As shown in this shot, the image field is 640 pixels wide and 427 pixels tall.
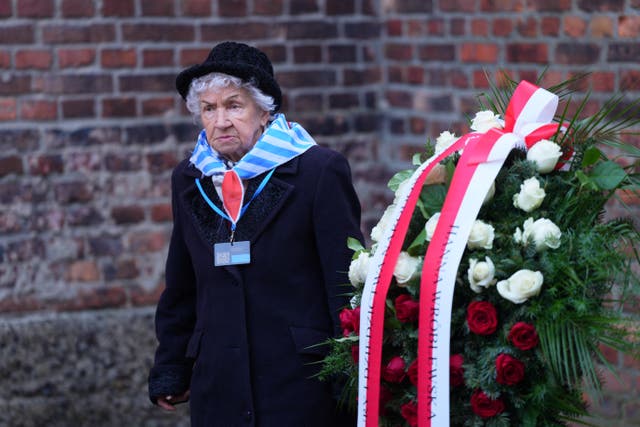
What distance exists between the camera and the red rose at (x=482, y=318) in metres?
2.32

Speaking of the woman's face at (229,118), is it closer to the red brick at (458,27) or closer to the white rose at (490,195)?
the white rose at (490,195)

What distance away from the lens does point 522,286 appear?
2.30 m

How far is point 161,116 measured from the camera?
468 cm

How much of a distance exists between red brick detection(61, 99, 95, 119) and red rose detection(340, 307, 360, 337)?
7.33 ft

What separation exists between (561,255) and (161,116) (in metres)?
2.63

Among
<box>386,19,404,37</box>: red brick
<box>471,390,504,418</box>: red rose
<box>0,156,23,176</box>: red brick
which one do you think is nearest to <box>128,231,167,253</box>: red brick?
<box>0,156,23,176</box>: red brick

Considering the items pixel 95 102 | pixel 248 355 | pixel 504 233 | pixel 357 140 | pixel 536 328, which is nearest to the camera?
pixel 536 328

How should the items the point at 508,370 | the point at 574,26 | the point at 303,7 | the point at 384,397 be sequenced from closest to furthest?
1. the point at 508,370
2. the point at 384,397
3. the point at 574,26
4. the point at 303,7

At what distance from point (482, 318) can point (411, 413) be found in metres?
0.27

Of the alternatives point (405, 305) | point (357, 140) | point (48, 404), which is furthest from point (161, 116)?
point (405, 305)

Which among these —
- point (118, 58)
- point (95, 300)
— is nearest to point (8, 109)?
point (118, 58)

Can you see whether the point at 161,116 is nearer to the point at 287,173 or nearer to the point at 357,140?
the point at 357,140

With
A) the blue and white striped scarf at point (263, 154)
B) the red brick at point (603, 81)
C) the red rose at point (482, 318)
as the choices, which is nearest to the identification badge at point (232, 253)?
the blue and white striped scarf at point (263, 154)

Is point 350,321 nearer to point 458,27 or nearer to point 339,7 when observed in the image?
point 458,27
